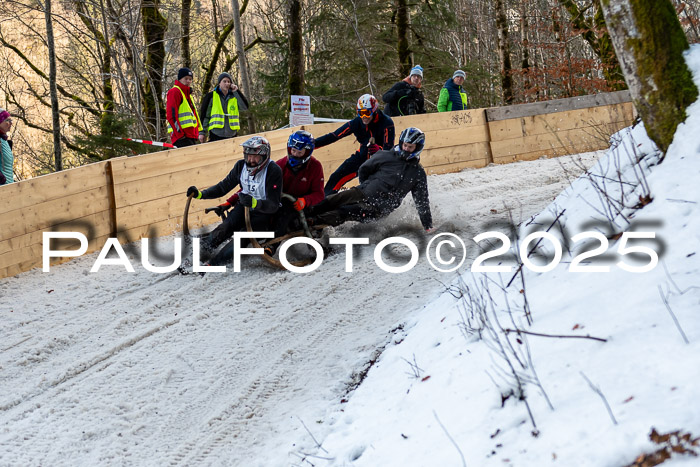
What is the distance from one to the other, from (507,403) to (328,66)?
17363 mm

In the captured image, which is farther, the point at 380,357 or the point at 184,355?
the point at 184,355

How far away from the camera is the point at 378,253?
7887 mm

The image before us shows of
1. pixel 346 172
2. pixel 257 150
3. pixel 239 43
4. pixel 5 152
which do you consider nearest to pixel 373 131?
pixel 346 172

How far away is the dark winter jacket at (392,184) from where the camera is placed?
8.35 meters

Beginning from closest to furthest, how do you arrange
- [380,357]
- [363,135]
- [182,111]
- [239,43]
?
[380,357], [363,135], [182,111], [239,43]

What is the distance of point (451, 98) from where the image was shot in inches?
527

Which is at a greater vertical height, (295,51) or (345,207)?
(295,51)

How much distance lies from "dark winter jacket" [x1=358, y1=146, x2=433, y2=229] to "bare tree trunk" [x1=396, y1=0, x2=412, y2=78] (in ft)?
31.3

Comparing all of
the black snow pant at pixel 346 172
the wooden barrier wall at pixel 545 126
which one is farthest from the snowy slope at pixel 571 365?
the wooden barrier wall at pixel 545 126

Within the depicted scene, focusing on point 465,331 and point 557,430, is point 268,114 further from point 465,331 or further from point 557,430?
point 557,430

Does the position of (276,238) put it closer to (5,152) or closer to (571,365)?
(5,152)

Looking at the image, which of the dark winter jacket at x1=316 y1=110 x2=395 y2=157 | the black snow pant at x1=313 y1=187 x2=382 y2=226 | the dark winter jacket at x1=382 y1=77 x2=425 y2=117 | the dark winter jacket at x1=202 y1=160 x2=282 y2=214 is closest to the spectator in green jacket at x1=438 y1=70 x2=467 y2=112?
the dark winter jacket at x1=382 y1=77 x2=425 y2=117

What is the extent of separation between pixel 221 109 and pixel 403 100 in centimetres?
371

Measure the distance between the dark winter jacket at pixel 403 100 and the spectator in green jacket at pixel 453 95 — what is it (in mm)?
795
